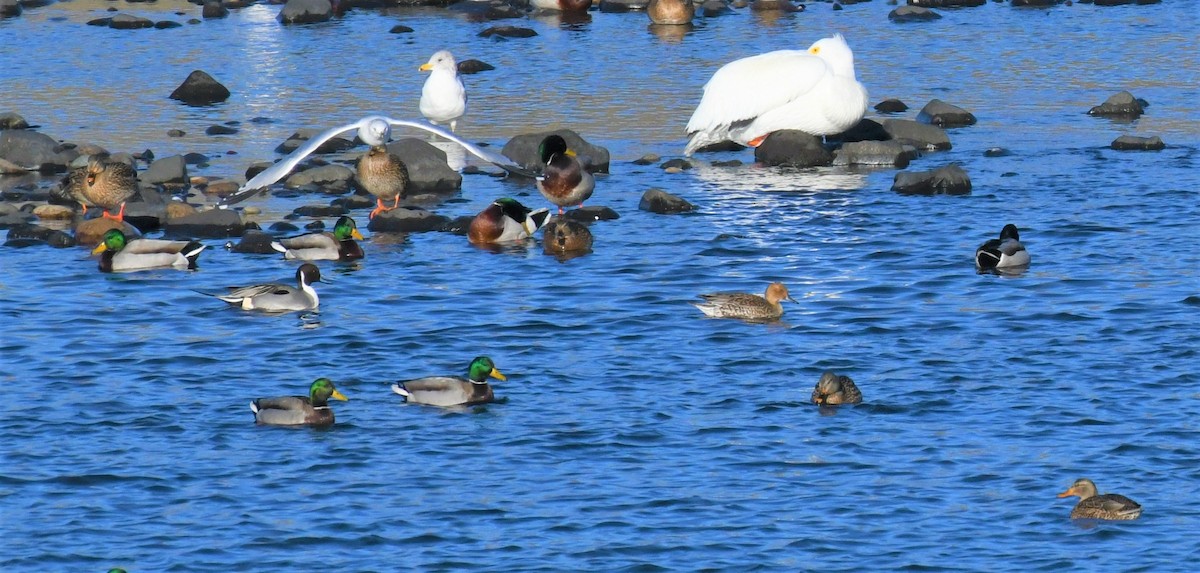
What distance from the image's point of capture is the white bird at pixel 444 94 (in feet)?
93.9

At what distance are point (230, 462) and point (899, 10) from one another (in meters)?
29.9

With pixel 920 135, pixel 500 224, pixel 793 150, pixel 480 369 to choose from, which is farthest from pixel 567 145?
pixel 480 369

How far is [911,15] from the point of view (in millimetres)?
41562

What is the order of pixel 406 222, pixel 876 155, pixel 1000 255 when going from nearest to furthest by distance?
pixel 1000 255 < pixel 406 222 < pixel 876 155

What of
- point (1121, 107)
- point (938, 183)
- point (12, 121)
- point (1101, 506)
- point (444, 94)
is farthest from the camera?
point (1121, 107)

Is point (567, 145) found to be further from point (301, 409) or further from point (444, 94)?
point (301, 409)

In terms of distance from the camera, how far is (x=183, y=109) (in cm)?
3183

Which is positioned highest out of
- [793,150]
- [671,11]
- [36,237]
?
[671,11]

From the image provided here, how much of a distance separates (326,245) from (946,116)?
39.2ft

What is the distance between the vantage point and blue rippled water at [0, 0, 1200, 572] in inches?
504

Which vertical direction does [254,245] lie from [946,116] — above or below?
below

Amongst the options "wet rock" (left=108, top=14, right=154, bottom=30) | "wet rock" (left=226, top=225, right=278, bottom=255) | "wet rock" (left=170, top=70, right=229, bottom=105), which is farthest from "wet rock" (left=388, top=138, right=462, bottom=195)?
"wet rock" (left=108, top=14, right=154, bottom=30)

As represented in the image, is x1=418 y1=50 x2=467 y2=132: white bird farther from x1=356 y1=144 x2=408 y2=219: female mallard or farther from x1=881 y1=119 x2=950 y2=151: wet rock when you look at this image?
x1=881 y1=119 x2=950 y2=151: wet rock

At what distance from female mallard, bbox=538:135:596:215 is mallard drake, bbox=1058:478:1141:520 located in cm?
1099
